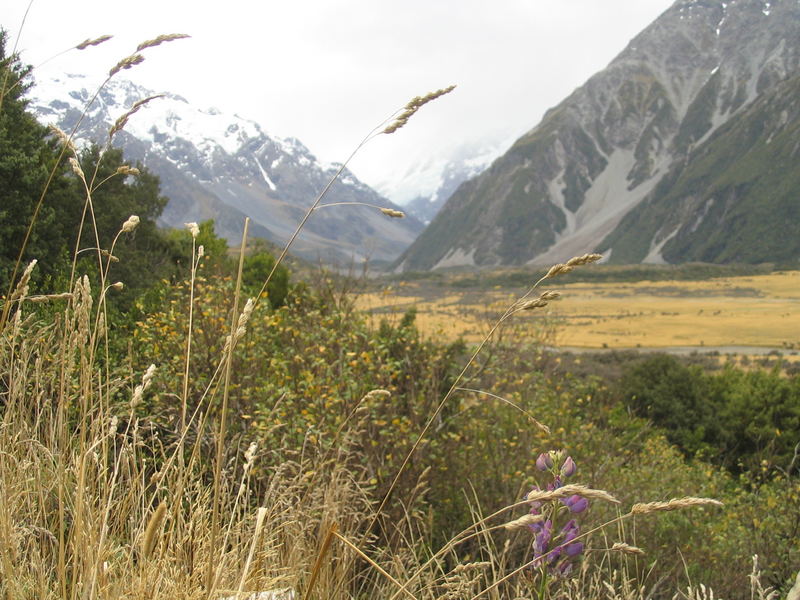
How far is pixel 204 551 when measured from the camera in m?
2.11

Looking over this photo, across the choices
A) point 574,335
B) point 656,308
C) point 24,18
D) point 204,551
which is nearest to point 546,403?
point 204,551

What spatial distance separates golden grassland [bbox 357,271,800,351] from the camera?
14.0 m

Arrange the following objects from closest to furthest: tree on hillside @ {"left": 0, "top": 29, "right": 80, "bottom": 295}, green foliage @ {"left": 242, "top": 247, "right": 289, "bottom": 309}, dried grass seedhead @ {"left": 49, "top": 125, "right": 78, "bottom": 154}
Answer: dried grass seedhead @ {"left": 49, "top": 125, "right": 78, "bottom": 154} < tree on hillside @ {"left": 0, "top": 29, "right": 80, "bottom": 295} < green foliage @ {"left": 242, "top": 247, "right": 289, "bottom": 309}

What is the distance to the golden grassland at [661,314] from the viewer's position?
Result: 14.0 meters

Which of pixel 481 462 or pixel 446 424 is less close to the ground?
pixel 446 424

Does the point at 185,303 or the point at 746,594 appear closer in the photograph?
the point at 746,594

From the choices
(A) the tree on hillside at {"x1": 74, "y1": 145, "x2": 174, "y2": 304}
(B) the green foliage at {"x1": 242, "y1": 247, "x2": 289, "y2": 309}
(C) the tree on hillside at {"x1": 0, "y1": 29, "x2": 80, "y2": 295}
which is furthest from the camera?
(B) the green foliage at {"x1": 242, "y1": 247, "x2": 289, "y2": 309}

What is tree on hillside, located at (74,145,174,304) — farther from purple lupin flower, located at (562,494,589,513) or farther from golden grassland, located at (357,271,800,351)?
purple lupin flower, located at (562,494,589,513)

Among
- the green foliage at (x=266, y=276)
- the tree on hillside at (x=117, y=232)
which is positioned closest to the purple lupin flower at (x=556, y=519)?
the tree on hillside at (x=117, y=232)

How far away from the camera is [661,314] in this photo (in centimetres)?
5212

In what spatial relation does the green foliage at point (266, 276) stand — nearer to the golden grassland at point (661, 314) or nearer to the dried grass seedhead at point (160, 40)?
the golden grassland at point (661, 314)

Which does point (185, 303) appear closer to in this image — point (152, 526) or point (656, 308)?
point (152, 526)

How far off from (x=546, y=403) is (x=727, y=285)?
8413 centimetres

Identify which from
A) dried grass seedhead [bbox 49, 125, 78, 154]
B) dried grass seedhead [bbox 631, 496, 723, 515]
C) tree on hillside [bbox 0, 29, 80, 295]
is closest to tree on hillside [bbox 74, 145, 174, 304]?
tree on hillside [bbox 0, 29, 80, 295]
